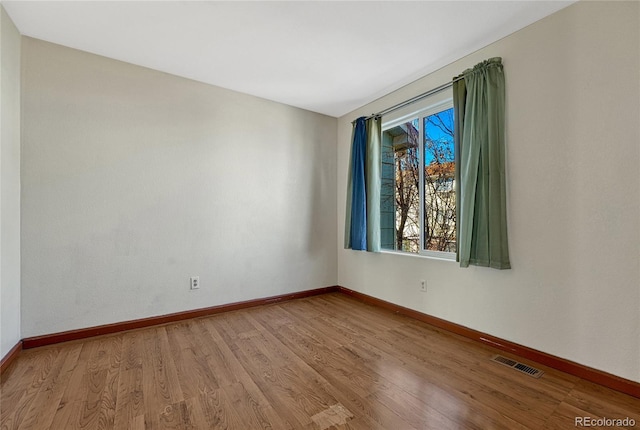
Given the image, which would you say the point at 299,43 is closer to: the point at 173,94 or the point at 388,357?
the point at 173,94

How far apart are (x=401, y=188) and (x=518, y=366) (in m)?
A: 1.96

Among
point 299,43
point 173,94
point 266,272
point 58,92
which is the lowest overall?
point 266,272

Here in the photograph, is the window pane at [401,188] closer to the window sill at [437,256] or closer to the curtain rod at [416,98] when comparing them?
the window sill at [437,256]

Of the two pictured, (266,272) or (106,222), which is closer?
(106,222)

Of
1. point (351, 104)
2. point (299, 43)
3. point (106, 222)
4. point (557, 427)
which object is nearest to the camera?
point (557, 427)


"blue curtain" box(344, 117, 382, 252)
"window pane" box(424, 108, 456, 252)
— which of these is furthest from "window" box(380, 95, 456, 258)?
"blue curtain" box(344, 117, 382, 252)

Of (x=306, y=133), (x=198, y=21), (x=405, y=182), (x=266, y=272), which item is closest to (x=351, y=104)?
(x=306, y=133)

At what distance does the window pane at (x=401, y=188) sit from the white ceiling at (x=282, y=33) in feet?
2.19

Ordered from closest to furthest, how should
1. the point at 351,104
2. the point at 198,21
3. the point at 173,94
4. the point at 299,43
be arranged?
the point at 198,21 < the point at 299,43 < the point at 173,94 < the point at 351,104

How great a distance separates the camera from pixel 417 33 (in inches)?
84.9

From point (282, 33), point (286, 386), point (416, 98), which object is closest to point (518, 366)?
point (286, 386)

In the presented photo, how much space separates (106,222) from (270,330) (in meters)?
1.76

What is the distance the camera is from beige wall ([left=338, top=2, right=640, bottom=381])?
1.66 meters

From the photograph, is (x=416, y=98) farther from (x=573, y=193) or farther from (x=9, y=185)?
(x=9, y=185)
